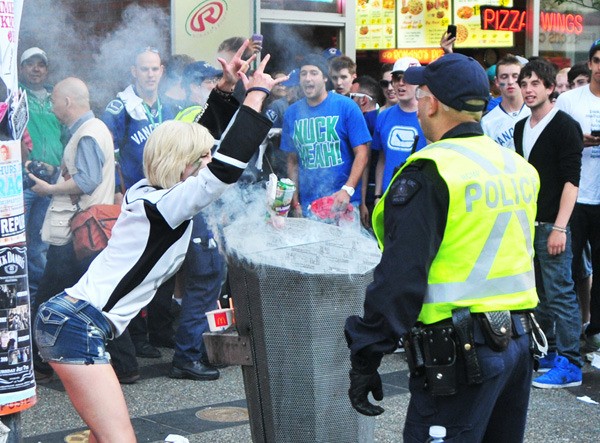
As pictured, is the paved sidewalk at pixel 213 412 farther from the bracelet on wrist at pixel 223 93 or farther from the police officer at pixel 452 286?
the police officer at pixel 452 286

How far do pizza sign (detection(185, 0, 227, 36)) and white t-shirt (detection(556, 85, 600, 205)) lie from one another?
2.85 m

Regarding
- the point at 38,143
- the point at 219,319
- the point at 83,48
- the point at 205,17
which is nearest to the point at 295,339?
the point at 219,319

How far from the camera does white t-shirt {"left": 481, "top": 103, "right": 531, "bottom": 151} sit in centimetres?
689

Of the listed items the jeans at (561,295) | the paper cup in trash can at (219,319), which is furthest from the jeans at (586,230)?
the paper cup in trash can at (219,319)

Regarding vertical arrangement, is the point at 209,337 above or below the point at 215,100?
below

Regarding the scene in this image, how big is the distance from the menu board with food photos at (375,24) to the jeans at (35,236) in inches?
224

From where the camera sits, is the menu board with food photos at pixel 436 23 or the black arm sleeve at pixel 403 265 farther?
the menu board with food photos at pixel 436 23

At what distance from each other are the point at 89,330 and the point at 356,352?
1190 mm

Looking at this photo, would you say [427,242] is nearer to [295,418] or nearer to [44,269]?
[295,418]

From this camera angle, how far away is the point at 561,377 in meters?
6.10

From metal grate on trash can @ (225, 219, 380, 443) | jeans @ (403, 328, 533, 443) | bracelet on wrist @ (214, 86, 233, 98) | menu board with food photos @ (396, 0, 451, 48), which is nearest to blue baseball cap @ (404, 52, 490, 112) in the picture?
jeans @ (403, 328, 533, 443)

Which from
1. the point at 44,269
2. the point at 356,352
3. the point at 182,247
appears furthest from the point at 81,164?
the point at 356,352

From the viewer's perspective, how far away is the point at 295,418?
3943 millimetres

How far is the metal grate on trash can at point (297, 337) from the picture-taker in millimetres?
3908
